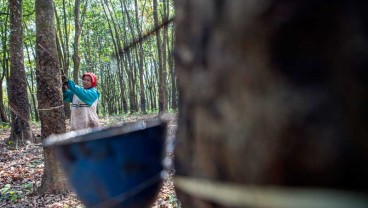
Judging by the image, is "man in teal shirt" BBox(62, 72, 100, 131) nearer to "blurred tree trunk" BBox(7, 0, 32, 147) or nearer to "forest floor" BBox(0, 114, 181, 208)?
"forest floor" BBox(0, 114, 181, 208)

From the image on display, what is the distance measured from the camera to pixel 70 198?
5.92 metres

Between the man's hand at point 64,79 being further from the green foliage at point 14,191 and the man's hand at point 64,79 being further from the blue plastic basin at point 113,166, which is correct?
the blue plastic basin at point 113,166

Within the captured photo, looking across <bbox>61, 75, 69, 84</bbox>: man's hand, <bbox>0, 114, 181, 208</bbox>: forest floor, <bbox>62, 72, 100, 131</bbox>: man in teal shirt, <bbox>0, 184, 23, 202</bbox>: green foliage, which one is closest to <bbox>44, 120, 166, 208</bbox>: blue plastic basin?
<bbox>0, 114, 181, 208</bbox>: forest floor

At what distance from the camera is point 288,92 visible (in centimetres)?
64

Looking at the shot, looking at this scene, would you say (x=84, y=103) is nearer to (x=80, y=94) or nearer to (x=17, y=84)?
(x=80, y=94)

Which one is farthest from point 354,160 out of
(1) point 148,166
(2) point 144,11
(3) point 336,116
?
(2) point 144,11

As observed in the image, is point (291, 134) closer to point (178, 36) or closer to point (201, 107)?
point (201, 107)

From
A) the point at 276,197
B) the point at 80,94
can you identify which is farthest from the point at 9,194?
the point at 276,197

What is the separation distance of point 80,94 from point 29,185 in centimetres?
205

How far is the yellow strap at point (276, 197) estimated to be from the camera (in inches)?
23.0

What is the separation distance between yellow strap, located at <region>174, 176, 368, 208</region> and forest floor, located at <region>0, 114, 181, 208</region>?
131 inches

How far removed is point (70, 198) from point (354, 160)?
5.81 meters

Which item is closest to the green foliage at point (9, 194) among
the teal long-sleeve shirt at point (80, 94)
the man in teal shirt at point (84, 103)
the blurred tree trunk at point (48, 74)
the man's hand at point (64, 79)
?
the blurred tree trunk at point (48, 74)

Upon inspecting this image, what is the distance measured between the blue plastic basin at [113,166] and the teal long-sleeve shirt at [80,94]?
15.0ft
